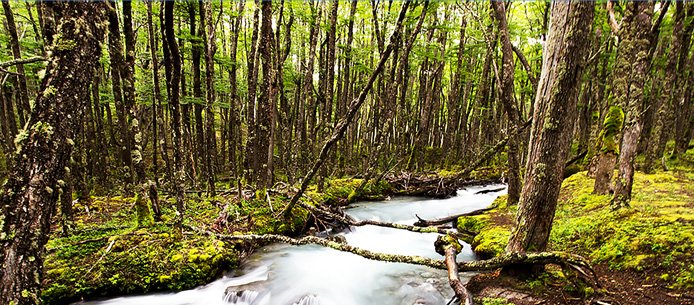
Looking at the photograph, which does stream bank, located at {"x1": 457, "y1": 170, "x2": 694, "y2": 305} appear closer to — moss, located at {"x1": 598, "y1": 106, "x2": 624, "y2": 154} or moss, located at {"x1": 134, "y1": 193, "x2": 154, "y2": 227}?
moss, located at {"x1": 598, "y1": 106, "x2": 624, "y2": 154}

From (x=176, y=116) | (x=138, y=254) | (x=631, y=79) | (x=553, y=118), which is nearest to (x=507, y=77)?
(x=631, y=79)

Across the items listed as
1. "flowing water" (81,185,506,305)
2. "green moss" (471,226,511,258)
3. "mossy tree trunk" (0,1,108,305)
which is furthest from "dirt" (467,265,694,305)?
"mossy tree trunk" (0,1,108,305)

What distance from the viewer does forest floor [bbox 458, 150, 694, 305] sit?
3951 mm

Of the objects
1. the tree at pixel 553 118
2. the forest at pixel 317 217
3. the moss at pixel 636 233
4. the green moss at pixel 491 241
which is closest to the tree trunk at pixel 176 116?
the forest at pixel 317 217

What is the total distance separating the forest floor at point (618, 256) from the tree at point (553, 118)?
601mm

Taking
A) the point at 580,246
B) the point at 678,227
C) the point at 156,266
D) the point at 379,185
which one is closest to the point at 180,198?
the point at 156,266

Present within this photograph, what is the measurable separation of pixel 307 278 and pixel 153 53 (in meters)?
6.00

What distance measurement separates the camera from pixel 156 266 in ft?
18.5

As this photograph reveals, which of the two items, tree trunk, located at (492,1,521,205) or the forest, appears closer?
the forest

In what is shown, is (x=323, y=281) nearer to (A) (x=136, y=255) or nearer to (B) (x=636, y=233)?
(A) (x=136, y=255)

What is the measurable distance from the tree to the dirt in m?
0.53

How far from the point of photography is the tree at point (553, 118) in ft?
12.5

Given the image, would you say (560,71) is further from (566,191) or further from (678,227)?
(566,191)

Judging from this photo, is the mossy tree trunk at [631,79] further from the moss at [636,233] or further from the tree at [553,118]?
the tree at [553,118]
